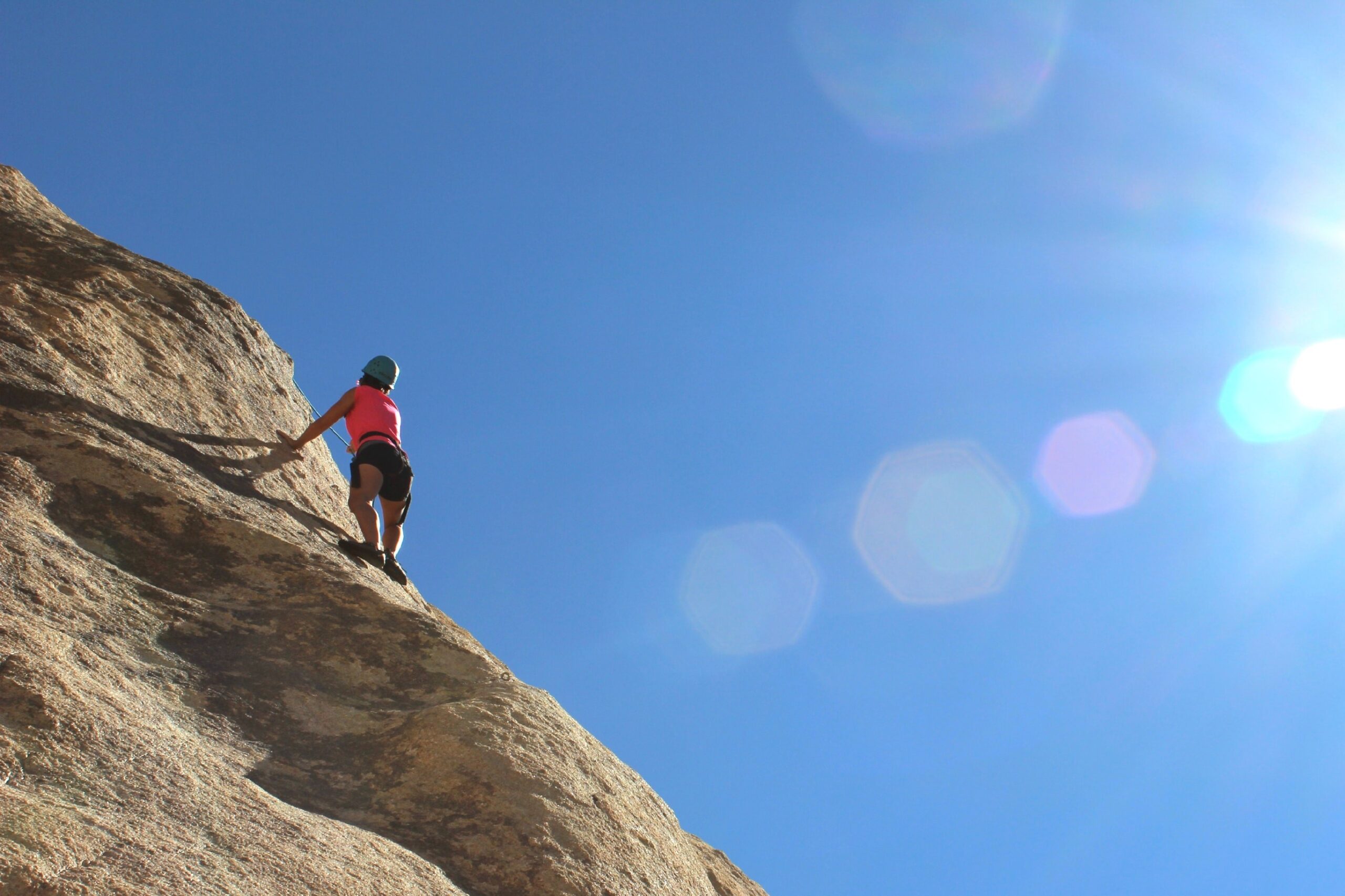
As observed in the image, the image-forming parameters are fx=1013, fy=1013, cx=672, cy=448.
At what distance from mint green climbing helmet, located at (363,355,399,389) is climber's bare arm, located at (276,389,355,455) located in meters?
0.32

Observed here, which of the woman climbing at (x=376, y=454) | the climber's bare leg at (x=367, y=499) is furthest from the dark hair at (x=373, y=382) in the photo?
the climber's bare leg at (x=367, y=499)

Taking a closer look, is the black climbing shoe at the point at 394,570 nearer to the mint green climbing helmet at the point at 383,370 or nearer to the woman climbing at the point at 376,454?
the woman climbing at the point at 376,454

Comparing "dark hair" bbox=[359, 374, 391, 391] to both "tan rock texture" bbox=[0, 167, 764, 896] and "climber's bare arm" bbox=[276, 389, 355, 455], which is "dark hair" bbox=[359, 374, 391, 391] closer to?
"climber's bare arm" bbox=[276, 389, 355, 455]

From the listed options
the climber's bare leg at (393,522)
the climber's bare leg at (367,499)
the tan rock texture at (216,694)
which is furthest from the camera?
the climber's bare leg at (393,522)

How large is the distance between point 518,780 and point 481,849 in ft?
1.44

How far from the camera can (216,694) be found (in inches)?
185

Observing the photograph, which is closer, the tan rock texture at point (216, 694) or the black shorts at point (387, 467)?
the tan rock texture at point (216, 694)

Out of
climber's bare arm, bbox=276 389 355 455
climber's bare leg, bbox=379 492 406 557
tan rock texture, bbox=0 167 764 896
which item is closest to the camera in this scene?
tan rock texture, bbox=0 167 764 896

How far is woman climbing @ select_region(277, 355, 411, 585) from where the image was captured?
7.72 m

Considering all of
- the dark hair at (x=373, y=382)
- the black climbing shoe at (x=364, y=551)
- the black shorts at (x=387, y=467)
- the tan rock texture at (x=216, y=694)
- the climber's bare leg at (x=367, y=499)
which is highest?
the dark hair at (x=373, y=382)

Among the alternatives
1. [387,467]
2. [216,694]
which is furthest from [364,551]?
[216,694]

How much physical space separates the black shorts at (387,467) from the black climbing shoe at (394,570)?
651mm

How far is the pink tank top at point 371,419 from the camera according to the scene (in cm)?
821

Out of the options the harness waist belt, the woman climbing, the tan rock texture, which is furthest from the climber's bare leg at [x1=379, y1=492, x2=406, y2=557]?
the tan rock texture
